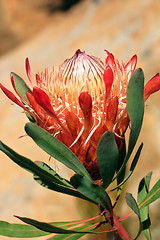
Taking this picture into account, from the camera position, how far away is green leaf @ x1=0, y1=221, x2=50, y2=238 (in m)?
0.64

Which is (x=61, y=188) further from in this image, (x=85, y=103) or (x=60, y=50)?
(x=60, y=50)

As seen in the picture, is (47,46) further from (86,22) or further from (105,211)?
(105,211)

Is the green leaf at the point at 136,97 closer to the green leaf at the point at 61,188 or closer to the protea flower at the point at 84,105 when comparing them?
the protea flower at the point at 84,105

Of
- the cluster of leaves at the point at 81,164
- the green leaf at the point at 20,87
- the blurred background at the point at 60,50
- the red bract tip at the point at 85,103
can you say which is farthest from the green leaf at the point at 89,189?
the blurred background at the point at 60,50

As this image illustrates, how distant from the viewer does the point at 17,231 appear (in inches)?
25.9

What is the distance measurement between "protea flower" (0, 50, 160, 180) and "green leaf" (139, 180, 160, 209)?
106 millimetres

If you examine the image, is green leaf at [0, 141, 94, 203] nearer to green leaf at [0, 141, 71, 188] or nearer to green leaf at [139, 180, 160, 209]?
green leaf at [0, 141, 71, 188]

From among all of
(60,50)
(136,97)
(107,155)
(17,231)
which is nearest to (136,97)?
(136,97)

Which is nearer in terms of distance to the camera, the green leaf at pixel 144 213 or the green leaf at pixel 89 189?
the green leaf at pixel 89 189

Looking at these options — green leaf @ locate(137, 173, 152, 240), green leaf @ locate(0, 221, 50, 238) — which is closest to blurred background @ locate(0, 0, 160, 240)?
green leaf @ locate(137, 173, 152, 240)

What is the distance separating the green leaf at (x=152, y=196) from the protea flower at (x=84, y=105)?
0.11 m

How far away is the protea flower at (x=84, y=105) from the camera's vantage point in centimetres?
57

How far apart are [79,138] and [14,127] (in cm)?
120

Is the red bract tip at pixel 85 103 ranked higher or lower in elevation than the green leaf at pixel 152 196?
higher
